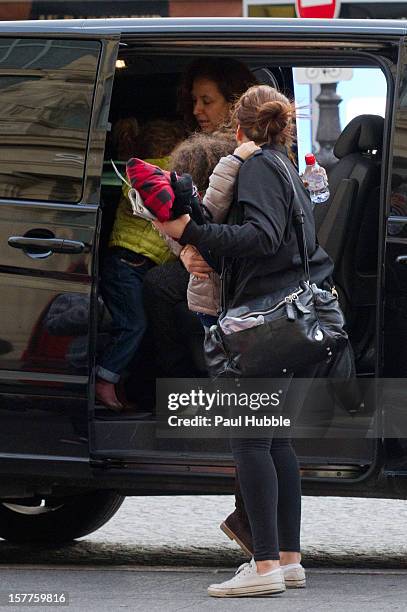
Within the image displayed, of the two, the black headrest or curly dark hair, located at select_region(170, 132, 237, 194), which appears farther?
the black headrest

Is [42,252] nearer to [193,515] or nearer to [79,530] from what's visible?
[79,530]

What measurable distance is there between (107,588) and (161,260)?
125 cm

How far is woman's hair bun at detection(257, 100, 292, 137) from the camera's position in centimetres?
462

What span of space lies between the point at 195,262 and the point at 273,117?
511 mm

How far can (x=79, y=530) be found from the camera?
570 cm

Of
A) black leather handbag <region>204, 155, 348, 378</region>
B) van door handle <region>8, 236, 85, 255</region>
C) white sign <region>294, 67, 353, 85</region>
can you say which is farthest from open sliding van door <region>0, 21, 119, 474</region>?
white sign <region>294, 67, 353, 85</region>

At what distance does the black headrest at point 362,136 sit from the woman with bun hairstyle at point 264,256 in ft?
2.53

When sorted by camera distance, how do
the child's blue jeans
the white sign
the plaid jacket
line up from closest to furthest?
the plaid jacket
the child's blue jeans
the white sign

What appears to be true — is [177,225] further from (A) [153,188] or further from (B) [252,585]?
(B) [252,585]

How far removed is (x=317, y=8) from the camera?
9602 millimetres

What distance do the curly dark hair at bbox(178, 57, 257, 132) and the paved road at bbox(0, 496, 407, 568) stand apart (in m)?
1.60

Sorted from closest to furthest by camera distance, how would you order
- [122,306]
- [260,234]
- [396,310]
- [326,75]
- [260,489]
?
[260,234] < [260,489] < [396,310] < [122,306] < [326,75]

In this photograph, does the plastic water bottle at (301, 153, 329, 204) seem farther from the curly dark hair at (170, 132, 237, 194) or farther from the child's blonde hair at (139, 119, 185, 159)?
the child's blonde hair at (139, 119, 185, 159)

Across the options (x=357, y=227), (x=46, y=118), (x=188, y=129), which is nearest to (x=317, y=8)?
(x=188, y=129)
